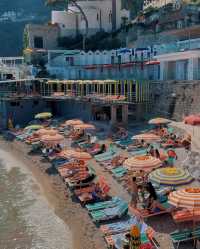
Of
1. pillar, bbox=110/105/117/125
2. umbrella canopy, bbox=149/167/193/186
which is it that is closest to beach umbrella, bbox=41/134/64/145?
pillar, bbox=110/105/117/125

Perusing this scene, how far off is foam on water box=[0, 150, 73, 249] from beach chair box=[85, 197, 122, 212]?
141 cm

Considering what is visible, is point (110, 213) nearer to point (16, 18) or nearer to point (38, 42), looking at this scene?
point (38, 42)

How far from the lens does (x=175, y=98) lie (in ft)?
110

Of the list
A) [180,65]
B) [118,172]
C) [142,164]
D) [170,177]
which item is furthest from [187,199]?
[180,65]

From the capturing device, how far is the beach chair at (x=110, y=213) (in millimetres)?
17938

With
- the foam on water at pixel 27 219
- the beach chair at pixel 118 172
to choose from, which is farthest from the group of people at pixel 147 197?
the beach chair at pixel 118 172

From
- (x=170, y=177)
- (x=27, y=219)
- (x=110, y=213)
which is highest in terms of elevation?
(x=170, y=177)

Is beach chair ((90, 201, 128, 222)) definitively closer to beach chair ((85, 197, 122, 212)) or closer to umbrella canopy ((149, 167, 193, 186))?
beach chair ((85, 197, 122, 212))

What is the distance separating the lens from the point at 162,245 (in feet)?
49.7

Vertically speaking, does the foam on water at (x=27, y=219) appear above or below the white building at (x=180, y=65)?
below

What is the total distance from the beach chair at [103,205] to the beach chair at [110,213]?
32 cm

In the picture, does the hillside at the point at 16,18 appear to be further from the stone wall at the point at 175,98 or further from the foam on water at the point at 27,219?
the foam on water at the point at 27,219

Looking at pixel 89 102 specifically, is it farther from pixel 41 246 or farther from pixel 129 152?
pixel 41 246

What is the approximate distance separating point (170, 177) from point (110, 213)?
10.6ft
